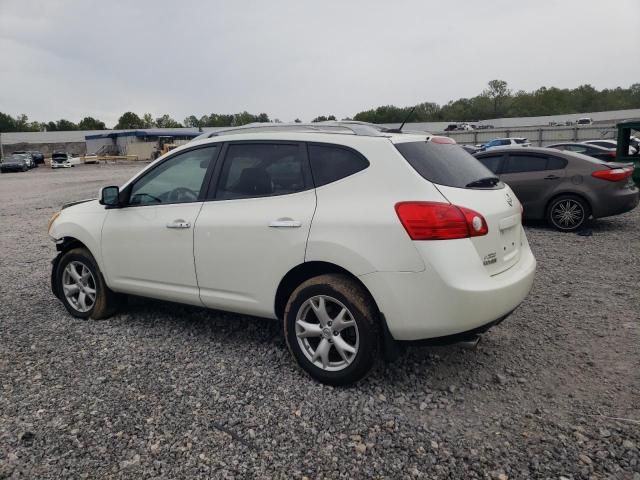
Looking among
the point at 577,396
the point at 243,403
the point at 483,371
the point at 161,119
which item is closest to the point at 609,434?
the point at 577,396

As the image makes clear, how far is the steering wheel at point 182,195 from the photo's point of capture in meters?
4.12

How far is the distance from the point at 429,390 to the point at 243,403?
4.12ft

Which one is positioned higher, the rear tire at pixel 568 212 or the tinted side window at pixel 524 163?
the tinted side window at pixel 524 163

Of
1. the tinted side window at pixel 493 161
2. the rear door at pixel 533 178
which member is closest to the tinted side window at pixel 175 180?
the rear door at pixel 533 178

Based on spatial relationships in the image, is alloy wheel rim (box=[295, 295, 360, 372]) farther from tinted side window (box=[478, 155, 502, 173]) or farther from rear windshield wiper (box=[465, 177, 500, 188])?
tinted side window (box=[478, 155, 502, 173])

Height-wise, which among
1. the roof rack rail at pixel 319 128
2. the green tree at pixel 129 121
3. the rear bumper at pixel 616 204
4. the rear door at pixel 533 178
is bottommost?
the rear bumper at pixel 616 204

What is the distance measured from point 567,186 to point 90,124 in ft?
426

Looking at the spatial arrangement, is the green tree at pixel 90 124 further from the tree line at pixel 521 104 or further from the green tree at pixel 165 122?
the tree line at pixel 521 104

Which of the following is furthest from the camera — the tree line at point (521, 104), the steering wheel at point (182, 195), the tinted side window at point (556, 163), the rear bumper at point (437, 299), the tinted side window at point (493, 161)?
the tree line at point (521, 104)

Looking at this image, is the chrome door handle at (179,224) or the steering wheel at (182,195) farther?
the steering wheel at (182,195)

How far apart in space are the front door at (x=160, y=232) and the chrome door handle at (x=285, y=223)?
0.82 meters

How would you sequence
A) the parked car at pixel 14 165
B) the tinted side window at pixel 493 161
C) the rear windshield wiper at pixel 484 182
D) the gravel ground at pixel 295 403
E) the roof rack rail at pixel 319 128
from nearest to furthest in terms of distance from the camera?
the gravel ground at pixel 295 403 → the rear windshield wiper at pixel 484 182 → the roof rack rail at pixel 319 128 → the tinted side window at pixel 493 161 → the parked car at pixel 14 165

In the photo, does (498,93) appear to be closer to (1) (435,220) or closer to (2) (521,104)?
(2) (521,104)

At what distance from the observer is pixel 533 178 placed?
947 cm
